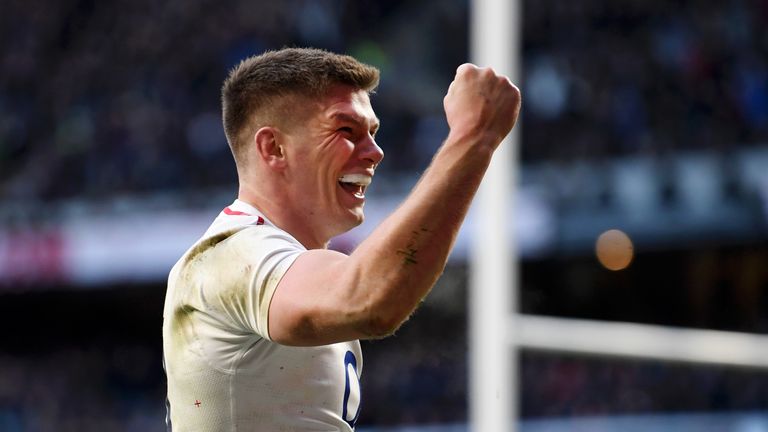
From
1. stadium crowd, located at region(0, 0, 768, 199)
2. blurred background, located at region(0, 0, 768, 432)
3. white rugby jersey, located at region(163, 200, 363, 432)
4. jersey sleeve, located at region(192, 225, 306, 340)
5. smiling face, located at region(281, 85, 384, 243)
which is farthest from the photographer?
stadium crowd, located at region(0, 0, 768, 199)

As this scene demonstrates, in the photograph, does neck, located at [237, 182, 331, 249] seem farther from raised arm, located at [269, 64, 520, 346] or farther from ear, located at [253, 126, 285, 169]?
raised arm, located at [269, 64, 520, 346]

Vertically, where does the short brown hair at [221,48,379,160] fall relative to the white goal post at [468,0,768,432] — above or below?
above

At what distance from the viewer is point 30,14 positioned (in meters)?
15.0

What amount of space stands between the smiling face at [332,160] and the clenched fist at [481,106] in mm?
344

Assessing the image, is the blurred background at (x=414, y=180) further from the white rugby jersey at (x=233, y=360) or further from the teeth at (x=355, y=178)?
the white rugby jersey at (x=233, y=360)

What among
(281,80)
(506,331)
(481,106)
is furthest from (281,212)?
(506,331)

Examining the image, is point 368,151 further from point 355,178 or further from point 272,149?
point 272,149

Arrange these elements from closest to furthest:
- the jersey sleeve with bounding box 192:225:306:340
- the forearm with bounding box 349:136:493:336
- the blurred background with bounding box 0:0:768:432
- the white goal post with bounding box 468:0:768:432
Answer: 1. the forearm with bounding box 349:136:493:336
2. the jersey sleeve with bounding box 192:225:306:340
3. the white goal post with bounding box 468:0:768:432
4. the blurred background with bounding box 0:0:768:432

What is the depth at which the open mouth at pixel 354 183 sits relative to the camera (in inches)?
84.3

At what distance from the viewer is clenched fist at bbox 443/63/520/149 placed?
1.74m

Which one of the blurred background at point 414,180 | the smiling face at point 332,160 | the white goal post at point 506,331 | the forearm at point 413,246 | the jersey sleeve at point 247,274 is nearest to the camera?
the forearm at point 413,246

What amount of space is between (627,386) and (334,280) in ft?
30.8

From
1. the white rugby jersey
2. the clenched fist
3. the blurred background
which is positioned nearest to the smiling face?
the white rugby jersey

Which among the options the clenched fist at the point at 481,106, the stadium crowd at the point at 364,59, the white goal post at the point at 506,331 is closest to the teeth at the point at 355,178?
the clenched fist at the point at 481,106
